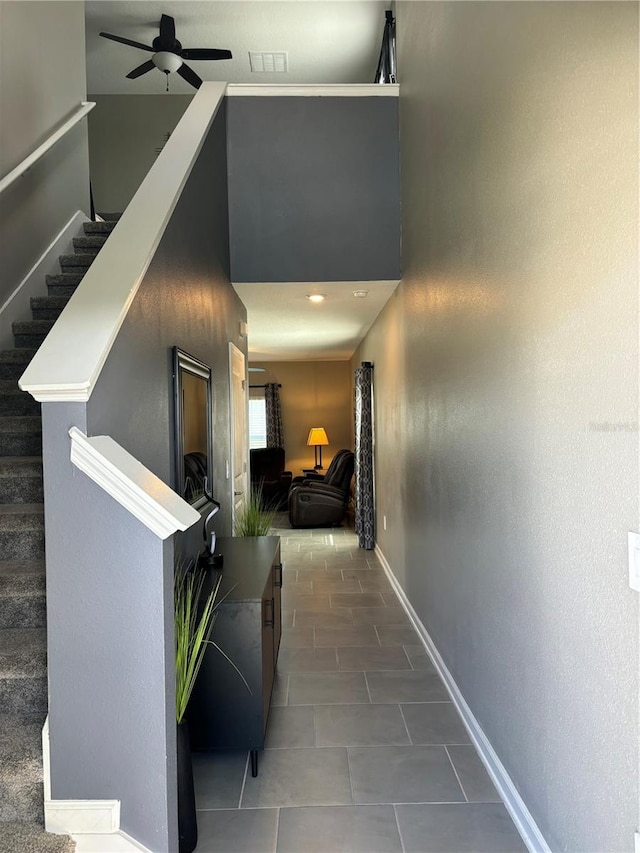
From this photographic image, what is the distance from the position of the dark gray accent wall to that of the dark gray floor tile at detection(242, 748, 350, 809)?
3.07 meters

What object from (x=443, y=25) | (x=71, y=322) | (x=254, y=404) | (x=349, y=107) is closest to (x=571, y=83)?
(x=71, y=322)

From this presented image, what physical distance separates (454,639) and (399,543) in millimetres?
1747

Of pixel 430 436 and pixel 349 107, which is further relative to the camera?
A: pixel 349 107

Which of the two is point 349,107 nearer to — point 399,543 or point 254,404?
point 399,543

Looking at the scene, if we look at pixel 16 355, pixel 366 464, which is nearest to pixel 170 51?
pixel 16 355

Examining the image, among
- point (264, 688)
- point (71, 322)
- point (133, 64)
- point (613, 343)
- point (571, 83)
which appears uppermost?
point (133, 64)

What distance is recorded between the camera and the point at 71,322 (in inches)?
66.5

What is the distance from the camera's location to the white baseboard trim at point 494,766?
1.77m

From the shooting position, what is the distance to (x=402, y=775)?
2191 millimetres

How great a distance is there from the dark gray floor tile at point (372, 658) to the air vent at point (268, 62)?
619 centimetres

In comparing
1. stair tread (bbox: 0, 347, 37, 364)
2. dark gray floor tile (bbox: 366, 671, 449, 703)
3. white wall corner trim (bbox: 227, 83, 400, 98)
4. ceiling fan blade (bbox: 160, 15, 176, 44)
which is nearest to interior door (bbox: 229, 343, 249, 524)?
stair tread (bbox: 0, 347, 37, 364)

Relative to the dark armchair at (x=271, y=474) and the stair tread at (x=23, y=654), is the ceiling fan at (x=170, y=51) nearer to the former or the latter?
the stair tread at (x=23, y=654)

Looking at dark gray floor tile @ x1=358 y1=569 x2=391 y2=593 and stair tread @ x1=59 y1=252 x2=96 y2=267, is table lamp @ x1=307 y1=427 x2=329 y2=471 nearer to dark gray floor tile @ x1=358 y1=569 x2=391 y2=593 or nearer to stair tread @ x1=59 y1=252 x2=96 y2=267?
dark gray floor tile @ x1=358 y1=569 x2=391 y2=593

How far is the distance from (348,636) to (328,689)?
743mm
